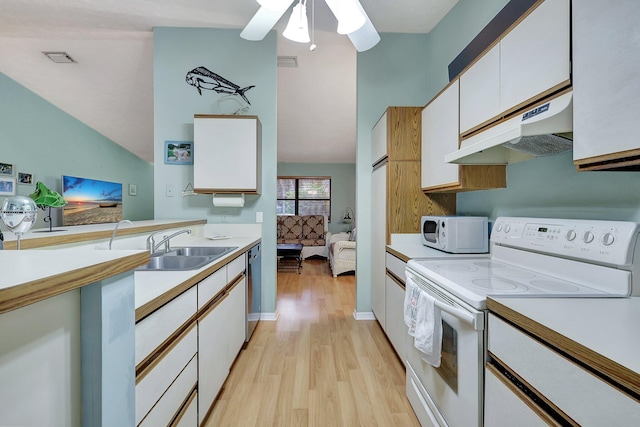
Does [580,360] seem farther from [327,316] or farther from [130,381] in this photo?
[327,316]

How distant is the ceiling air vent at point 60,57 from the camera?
3137 mm

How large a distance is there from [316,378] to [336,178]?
5.94m

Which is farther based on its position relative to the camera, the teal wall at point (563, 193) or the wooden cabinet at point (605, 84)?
the teal wall at point (563, 193)

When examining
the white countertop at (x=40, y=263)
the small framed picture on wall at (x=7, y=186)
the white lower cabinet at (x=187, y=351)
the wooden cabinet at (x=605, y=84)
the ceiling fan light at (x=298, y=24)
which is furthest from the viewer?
the small framed picture on wall at (x=7, y=186)

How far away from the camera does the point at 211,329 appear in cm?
143

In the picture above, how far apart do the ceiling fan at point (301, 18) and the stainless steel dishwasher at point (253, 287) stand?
1.62 meters

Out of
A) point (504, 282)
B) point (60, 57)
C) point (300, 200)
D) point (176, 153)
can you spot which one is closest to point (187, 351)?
point (504, 282)

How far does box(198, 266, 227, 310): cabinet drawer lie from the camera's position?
4.25ft

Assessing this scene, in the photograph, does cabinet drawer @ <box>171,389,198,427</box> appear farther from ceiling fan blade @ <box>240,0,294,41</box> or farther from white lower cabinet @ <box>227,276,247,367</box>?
ceiling fan blade @ <box>240,0,294,41</box>

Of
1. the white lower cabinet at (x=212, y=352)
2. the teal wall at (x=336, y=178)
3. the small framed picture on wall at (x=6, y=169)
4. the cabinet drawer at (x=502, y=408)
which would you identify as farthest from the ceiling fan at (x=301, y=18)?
the teal wall at (x=336, y=178)

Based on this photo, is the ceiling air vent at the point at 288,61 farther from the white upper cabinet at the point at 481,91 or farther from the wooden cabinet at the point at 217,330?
the wooden cabinet at the point at 217,330

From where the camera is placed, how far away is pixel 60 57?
3193 mm

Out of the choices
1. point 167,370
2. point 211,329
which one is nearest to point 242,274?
point 211,329

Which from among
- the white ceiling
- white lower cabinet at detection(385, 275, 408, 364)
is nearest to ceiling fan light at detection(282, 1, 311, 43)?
the white ceiling
